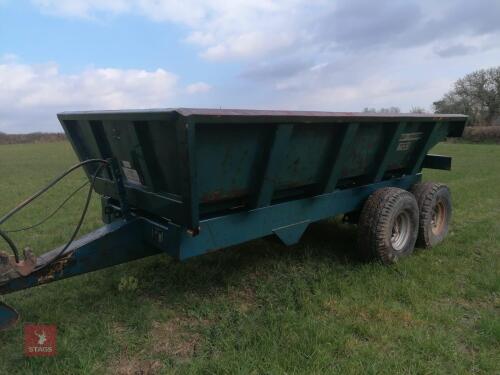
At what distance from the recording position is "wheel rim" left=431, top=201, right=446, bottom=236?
485 cm

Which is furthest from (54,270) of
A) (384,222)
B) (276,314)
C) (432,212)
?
(432,212)

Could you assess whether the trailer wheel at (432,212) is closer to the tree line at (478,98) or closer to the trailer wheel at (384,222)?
the trailer wheel at (384,222)

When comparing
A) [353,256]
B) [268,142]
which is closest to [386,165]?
[353,256]

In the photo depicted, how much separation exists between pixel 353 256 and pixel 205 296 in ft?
5.53

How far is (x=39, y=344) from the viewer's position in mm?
2602

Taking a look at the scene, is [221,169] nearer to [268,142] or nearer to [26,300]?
[268,142]

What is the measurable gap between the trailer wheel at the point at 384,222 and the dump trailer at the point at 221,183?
0.04 ft

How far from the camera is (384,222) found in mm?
3777

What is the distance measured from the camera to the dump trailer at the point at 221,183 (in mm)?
2506

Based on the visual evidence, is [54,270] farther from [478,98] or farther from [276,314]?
[478,98]

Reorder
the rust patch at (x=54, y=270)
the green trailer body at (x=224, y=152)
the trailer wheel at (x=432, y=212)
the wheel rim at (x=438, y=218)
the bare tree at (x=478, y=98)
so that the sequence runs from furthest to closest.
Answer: the bare tree at (x=478, y=98) → the wheel rim at (x=438, y=218) → the trailer wheel at (x=432, y=212) → the rust patch at (x=54, y=270) → the green trailer body at (x=224, y=152)

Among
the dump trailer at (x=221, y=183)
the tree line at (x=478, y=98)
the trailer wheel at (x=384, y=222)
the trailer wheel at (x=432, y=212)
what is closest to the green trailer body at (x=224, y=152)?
the dump trailer at (x=221, y=183)

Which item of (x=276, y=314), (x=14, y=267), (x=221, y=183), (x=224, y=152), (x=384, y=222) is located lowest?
(x=276, y=314)

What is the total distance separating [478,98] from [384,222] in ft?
140
